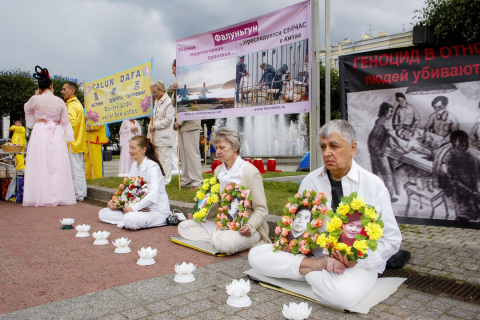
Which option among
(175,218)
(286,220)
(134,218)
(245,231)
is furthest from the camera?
(175,218)

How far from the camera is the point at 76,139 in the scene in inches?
374

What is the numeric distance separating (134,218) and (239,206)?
2047 mm

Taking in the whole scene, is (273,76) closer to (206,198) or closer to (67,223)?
(206,198)

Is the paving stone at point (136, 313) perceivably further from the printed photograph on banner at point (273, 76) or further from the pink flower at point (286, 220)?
the printed photograph on banner at point (273, 76)

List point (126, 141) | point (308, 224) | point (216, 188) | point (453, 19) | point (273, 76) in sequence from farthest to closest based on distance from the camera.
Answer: point (453, 19), point (126, 141), point (273, 76), point (216, 188), point (308, 224)

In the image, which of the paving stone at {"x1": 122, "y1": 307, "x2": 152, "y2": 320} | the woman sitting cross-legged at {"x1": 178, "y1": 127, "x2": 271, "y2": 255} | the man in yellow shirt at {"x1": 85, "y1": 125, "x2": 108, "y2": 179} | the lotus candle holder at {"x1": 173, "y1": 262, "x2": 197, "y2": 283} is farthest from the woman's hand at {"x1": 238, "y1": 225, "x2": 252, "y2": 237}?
the man in yellow shirt at {"x1": 85, "y1": 125, "x2": 108, "y2": 179}

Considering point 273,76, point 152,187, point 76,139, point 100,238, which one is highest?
point 273,76

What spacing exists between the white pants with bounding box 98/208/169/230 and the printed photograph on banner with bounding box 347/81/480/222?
123 inches

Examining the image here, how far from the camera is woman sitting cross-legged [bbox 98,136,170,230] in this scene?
5816 mm

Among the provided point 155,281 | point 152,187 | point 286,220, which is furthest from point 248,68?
point 155,281

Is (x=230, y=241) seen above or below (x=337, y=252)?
below

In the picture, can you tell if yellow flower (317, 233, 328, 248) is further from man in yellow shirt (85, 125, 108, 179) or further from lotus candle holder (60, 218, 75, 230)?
man in yellow shirt (85, 125, 108, 179)

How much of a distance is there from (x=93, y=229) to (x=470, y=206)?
4824 millimetres

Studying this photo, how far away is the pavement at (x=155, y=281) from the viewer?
295 centimetres
